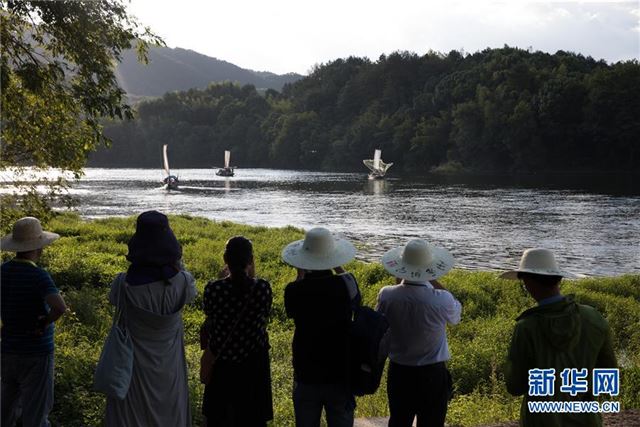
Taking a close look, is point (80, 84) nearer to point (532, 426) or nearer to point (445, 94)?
point (532, 426)

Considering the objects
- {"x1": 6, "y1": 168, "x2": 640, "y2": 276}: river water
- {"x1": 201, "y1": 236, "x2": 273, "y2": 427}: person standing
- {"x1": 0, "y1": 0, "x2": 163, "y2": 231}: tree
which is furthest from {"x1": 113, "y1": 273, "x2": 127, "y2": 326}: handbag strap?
{"x1": 6, "y1": 168, "x2": 640, "y2": 276}: river water

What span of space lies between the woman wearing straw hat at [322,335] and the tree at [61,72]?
6.49 metres

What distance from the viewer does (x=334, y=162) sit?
122625 mm

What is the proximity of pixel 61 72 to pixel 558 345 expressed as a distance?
8.88 meters

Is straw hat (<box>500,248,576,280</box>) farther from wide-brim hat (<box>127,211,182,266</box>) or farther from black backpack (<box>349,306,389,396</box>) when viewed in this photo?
wide-brim hat (<box>127,211,182,266</box>)

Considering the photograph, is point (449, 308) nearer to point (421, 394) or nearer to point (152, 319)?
point (421, 394)

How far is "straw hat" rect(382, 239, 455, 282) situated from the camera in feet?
13.6

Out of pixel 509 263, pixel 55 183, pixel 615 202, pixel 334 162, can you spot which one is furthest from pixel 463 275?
pixel 334 162

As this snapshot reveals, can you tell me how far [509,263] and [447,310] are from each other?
19338 millimetres

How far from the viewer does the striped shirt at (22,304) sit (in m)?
4.27

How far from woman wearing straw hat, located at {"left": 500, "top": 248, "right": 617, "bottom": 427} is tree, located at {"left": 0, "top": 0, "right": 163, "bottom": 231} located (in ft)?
24.9

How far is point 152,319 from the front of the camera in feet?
12.7

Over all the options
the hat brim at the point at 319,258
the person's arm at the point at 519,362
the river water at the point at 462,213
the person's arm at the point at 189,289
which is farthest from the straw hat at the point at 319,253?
the river water at the point at 462,213

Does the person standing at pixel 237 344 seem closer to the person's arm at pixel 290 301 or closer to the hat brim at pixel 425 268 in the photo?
the person's arm at pixel 290 301
